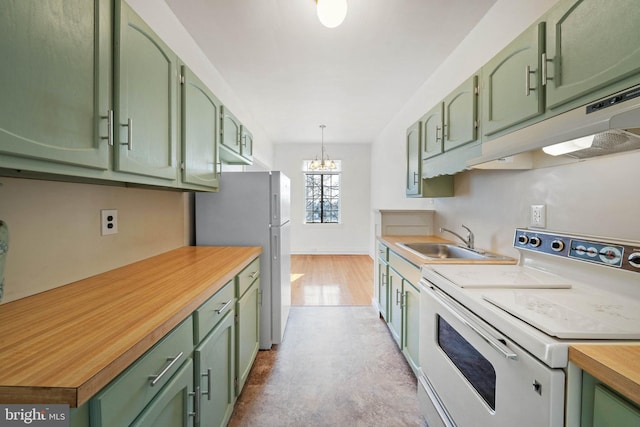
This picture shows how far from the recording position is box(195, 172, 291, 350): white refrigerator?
2287 mm

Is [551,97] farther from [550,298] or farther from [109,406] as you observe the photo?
[109,406]

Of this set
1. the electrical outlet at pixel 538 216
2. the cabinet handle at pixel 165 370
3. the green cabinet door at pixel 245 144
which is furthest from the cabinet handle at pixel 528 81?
the green cabinet door at pixel 245 144

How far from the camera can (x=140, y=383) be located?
730 mm

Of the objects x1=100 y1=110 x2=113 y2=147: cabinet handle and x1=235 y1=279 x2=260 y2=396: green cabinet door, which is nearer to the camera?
x1=100 y1=110 x2=113 y2=147: cabinet handle

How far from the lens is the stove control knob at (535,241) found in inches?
56.4

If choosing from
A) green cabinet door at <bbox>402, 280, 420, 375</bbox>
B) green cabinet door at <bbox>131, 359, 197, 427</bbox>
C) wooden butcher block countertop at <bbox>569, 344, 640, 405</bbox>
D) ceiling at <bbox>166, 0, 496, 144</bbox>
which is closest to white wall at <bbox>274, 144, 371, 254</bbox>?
ceiling at <bbox>166, 0, 496, 144</bbox>

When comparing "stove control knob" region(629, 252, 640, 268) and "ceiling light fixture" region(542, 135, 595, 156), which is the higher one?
"ceiling light fixture" region(542, 135, 595, 156)

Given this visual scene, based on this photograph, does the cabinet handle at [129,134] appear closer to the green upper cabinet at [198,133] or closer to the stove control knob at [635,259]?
the green upper cabinet at [198,133]

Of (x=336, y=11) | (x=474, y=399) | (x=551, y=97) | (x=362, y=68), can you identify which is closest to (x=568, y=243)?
(x=551, y=97)

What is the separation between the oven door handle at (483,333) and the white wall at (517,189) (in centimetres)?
67

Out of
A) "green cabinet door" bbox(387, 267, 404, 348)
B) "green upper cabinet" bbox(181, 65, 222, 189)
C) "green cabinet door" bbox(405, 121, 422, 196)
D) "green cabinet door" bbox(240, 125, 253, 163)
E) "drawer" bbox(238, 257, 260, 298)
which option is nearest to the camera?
"green upper cabinet" bbox(181, 65, 222, 189)

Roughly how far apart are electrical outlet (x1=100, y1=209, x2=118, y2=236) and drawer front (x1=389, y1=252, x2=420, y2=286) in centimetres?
171

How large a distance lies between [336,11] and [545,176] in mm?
1506

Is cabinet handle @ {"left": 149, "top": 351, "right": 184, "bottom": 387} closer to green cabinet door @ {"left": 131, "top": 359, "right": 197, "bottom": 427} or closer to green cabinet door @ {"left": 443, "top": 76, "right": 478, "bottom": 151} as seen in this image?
green cabinet door @ {"left": 131, "top": 359, "right": 197, "bottom": 427}
